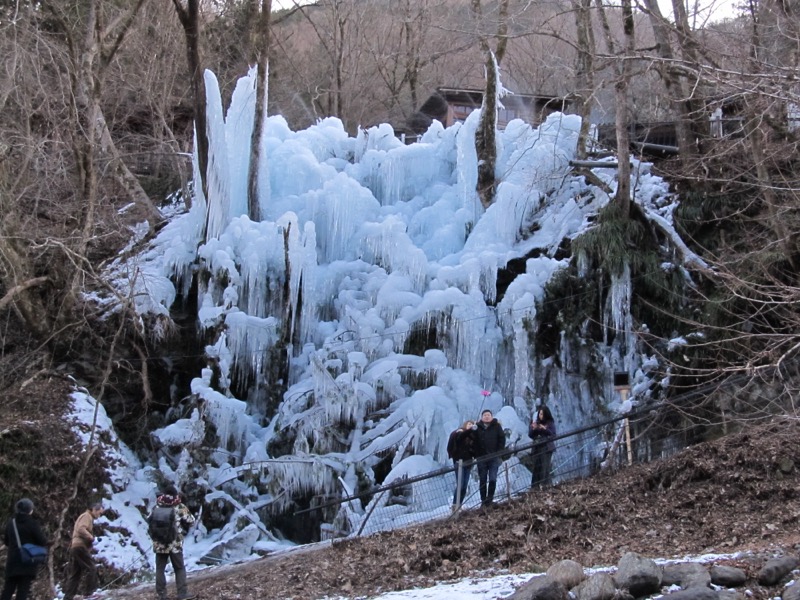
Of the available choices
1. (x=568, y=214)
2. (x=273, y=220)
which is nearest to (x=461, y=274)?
(x=568, y=214)

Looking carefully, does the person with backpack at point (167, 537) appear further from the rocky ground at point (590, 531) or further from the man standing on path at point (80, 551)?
the man standing on path at point (80, 551)

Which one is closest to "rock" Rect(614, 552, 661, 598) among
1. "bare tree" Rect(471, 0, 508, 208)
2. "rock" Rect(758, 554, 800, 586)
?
"rock" Rect(758, 554, 800, 586)

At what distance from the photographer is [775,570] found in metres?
5.55

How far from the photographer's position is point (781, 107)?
1020 centimetres

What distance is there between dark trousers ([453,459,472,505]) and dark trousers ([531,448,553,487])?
99cm

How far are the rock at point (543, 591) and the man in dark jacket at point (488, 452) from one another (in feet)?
12.5

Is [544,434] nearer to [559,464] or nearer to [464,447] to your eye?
[559,464]

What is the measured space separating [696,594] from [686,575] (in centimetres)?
47

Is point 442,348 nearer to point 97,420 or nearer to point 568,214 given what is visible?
point 568,214

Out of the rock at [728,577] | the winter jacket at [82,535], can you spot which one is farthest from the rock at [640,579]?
the winter jacket at [82,535]

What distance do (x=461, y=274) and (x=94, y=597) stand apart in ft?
24.8

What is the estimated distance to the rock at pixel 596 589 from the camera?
5613 mm

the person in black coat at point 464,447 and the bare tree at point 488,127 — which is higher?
the bare tree at point 488,127

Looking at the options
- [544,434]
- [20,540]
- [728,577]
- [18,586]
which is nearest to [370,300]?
[544,434]
